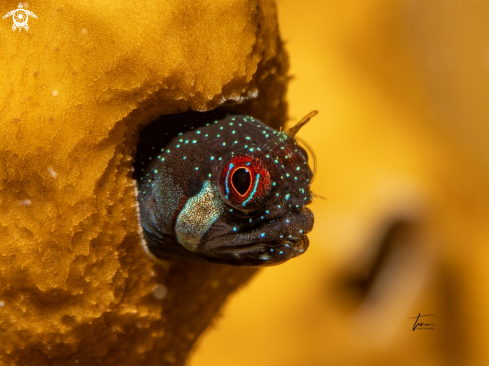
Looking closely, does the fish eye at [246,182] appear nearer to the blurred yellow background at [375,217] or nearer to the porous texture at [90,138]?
the porous texture at [90,138]

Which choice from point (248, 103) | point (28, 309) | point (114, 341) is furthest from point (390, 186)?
point (28, 309)

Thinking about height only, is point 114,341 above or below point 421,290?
below

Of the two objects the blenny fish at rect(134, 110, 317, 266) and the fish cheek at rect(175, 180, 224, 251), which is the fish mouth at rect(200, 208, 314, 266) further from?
the fish cheek at rect(175, 180, 224, 251)

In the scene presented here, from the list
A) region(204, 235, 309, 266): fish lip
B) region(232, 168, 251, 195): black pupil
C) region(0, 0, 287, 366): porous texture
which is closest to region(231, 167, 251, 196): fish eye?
region(232, 168, 251, 195): black pupil

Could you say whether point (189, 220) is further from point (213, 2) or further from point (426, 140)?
point (426, 140)

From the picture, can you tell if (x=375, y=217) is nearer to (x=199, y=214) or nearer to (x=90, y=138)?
(x=199, y=214)

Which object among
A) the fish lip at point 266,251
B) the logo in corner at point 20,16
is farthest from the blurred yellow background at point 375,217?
the logo in corner at point 20,16
